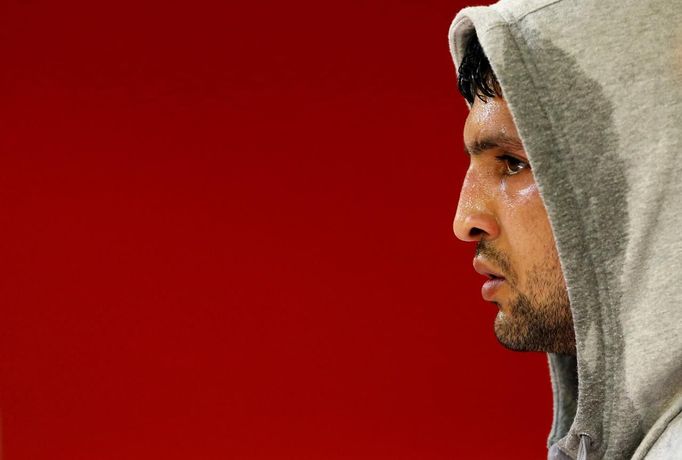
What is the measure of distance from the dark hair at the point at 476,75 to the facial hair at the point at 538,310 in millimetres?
153

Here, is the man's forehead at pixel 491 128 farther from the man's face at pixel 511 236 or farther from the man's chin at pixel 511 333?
the man's chin at pixel 511 333

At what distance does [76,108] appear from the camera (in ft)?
6.04

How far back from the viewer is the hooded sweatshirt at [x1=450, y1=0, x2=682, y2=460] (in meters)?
0.68

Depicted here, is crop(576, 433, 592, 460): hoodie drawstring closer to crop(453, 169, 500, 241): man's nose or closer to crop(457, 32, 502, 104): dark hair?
crop(453, 169, 500, 241): man's nose

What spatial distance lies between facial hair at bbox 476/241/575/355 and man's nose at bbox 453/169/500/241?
0.06 feet

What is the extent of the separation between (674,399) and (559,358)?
311mm

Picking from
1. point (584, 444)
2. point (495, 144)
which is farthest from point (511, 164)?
point (584, 444)

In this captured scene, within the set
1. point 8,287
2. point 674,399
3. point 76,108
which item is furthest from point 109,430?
point 674,399

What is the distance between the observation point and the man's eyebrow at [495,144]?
787mm

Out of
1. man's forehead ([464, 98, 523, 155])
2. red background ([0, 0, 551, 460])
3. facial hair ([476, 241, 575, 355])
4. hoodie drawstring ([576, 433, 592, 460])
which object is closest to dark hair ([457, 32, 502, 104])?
man's forehead ([464, 98, 523, 155])

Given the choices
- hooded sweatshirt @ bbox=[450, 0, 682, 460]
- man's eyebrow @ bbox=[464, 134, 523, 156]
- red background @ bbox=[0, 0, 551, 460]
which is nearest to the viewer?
hooded sweatshirt @ bbox=[450, 0, 682, 460]

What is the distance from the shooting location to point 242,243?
1857 millimetres

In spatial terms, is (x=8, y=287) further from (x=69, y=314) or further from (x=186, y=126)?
(x=186, y=126)

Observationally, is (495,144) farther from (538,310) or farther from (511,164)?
(538,310)
